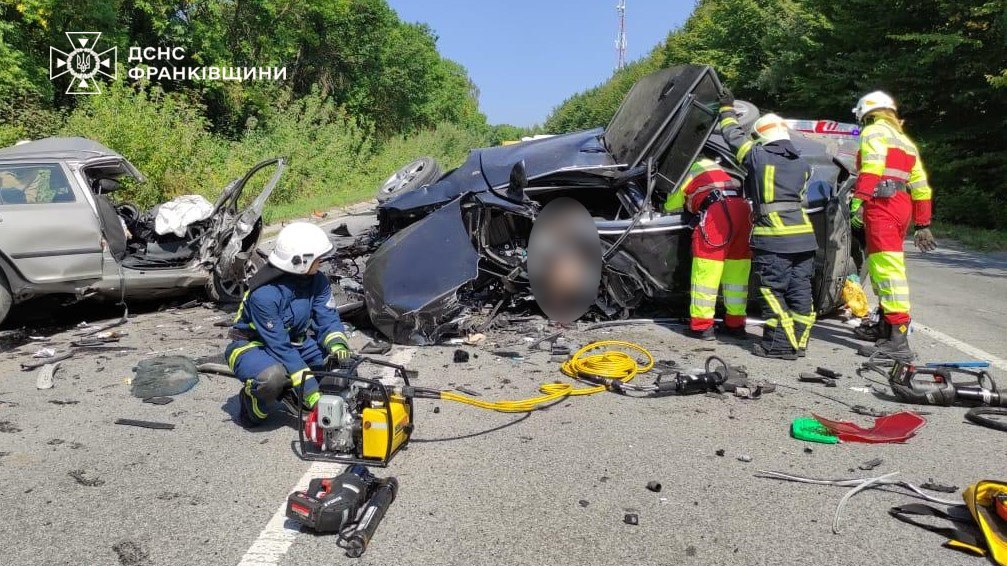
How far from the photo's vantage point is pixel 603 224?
5.79 m

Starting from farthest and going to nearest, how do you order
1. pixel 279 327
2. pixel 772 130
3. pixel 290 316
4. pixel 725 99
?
pixel 725 99
pixel 772 130
pixel 290 316
pixel 279 327

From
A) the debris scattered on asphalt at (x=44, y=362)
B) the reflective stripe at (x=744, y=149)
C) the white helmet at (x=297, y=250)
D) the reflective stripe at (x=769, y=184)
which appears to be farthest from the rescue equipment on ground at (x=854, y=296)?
the debris scattered on asphalt at (x=44, y=362)

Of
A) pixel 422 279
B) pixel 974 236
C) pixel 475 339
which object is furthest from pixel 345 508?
pixel 974 236

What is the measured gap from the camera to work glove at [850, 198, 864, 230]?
5548mm

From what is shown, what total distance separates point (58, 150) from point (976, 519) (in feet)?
23.7

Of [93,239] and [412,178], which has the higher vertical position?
[412,178]

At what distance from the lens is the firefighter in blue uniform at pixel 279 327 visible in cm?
380

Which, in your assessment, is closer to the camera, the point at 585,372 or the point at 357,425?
the point at 357,425

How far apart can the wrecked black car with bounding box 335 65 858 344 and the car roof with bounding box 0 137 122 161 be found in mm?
2952

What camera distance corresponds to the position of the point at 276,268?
3.88 metres

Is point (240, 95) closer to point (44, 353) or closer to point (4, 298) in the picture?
point (4, 298)

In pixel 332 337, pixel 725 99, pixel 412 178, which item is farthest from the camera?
pixel 412 178

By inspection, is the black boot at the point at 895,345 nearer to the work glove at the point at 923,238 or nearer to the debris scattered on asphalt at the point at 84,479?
the work glove at the point at 923,238

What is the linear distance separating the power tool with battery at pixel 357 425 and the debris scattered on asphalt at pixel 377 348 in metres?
1.81
